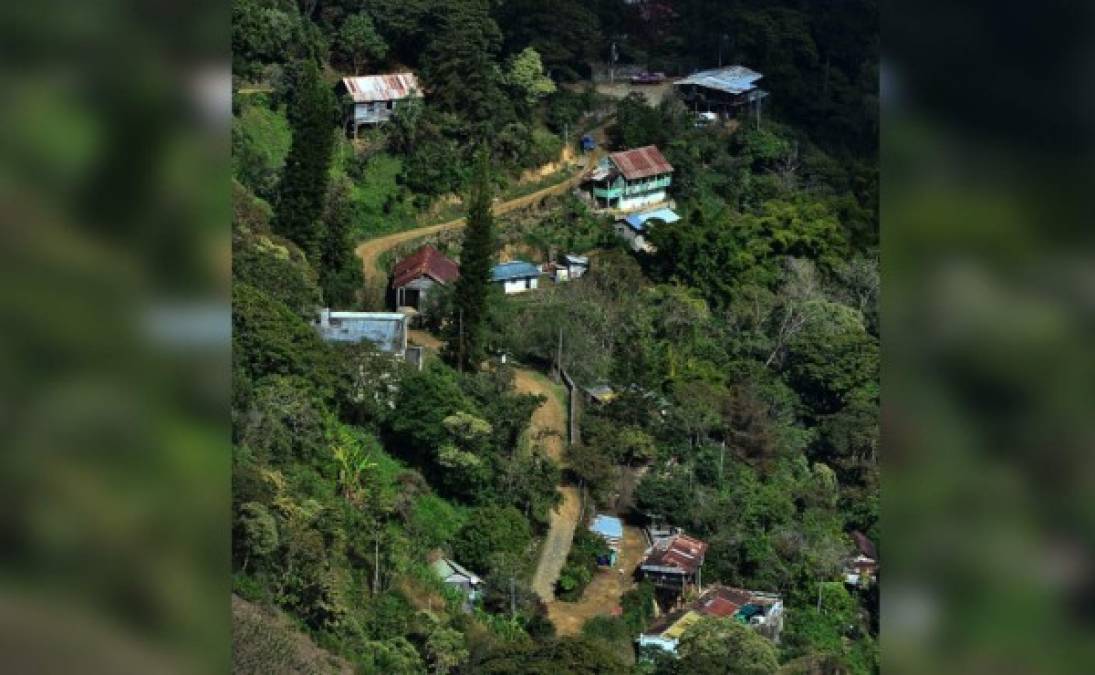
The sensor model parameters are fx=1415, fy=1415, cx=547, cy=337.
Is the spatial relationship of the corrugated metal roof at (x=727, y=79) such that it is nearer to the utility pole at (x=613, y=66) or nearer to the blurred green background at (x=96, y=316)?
the utility pole at (x=613, y=66)

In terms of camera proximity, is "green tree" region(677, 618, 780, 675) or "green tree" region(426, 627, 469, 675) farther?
"green tree" region(677, 618, 780, 675)

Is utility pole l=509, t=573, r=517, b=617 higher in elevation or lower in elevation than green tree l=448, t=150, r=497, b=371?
lower

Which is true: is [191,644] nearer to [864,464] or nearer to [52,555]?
[52,555]

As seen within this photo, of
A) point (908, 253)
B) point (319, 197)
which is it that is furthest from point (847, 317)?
point (908, 253)

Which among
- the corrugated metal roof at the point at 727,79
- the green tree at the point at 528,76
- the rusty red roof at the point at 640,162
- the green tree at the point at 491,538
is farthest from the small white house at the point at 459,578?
the corrugated metal roof at the point at 727,79

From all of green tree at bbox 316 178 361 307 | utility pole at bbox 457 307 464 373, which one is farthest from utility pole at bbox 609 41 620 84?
utility pole at bbox 457 307 464 373

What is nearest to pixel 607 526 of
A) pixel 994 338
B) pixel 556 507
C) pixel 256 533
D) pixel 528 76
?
pixel 556 507

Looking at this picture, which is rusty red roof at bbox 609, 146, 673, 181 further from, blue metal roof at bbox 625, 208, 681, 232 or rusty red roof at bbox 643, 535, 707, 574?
rusty red roof at bbox 643, 535, 707, 574
